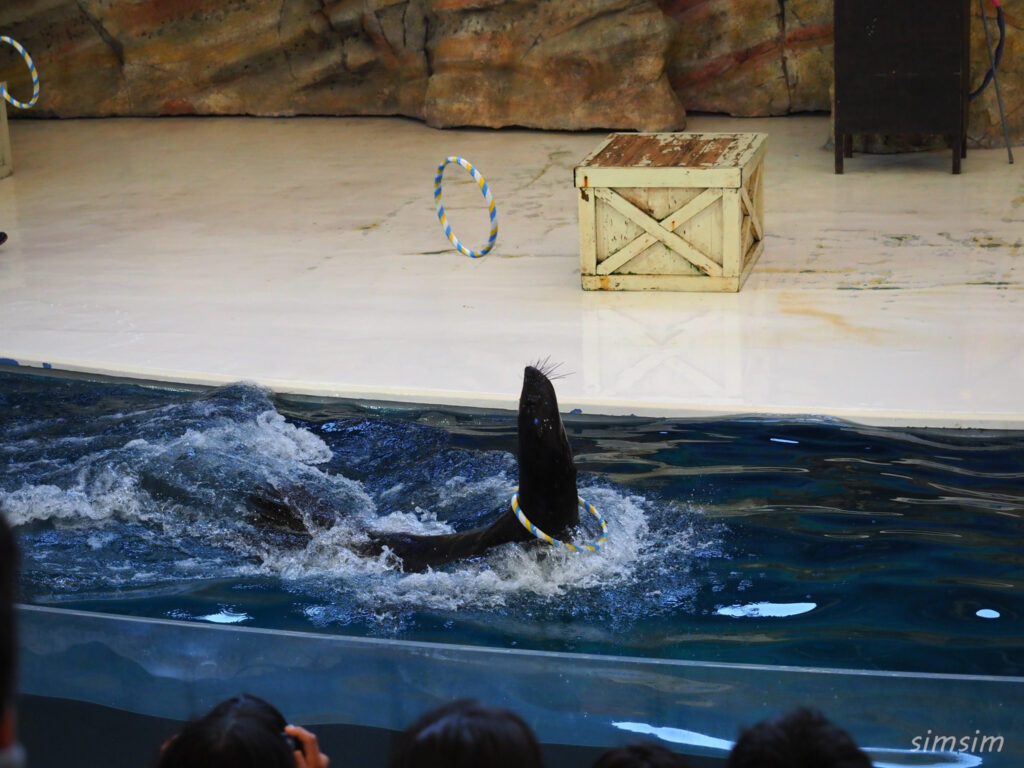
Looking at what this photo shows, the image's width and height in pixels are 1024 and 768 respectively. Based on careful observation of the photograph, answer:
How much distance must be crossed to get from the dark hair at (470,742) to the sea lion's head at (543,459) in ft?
7.09

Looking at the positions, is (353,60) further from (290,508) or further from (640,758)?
(640,758)

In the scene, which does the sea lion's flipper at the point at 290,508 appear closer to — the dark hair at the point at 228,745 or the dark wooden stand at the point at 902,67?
the dark hair at the point at 228,745

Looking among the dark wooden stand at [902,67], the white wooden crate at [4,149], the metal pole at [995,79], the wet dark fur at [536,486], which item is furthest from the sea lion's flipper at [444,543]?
the white wooden crate at [4,149]

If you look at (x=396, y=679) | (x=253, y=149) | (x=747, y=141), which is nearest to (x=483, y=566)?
(x=396, y=679)

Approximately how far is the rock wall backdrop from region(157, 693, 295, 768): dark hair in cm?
847

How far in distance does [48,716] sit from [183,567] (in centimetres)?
116

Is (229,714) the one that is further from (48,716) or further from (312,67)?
(312,67)

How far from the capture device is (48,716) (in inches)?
111

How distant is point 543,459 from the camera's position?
11.7 feet

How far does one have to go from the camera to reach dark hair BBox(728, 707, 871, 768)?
1.39 metres

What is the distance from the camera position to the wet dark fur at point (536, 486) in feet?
11.7

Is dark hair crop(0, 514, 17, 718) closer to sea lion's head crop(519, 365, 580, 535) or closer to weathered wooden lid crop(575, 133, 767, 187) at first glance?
sea lion's head crop(519, 365, 580, 535)

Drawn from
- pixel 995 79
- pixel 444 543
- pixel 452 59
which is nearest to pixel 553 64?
pixel 452 59

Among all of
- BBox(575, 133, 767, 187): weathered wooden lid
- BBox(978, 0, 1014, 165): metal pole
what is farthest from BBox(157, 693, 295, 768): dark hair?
BBox(978, 0, 1014, 165): metal pole
